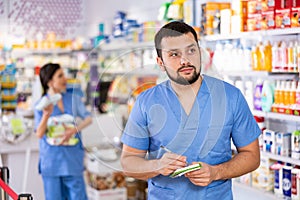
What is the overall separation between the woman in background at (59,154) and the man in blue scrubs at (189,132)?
2.15 meters

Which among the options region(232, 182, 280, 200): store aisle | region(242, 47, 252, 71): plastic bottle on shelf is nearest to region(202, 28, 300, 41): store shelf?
region(242, 47, 252, 71): plastic bottle on shelf

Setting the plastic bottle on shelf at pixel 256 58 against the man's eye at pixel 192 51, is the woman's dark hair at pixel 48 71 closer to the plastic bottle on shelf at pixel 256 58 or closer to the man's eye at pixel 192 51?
the plastic bottle on shelf at pixel 256 58

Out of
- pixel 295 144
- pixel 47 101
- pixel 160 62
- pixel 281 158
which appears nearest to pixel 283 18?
pixel 295 144

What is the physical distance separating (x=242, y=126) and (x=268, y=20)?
1.69 meters

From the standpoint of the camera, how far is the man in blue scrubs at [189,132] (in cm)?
294

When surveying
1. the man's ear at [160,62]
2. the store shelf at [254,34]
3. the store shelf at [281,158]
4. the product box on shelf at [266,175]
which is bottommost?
the product box on shelf at [266,175]

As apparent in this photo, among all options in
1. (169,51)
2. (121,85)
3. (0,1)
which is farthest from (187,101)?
(0,1)

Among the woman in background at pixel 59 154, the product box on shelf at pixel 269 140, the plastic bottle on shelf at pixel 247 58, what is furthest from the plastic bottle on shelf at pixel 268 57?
the woman in background at pixel 59 154

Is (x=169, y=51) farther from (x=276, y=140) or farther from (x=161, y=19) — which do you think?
(x=161, y=19)

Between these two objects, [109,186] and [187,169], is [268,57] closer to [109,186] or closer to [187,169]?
[187,169]

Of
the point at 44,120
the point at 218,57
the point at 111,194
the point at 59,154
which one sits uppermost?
the point at 218,57

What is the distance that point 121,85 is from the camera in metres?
4.14

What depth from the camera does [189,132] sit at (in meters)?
2.95

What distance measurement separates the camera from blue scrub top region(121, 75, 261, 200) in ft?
9.76
